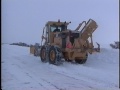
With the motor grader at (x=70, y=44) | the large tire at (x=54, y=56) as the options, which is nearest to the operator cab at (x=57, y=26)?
the motor grader at (x=70, y=44)

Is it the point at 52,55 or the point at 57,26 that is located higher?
the point at 57,26

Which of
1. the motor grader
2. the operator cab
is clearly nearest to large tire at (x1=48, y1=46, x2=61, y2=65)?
the motor grader

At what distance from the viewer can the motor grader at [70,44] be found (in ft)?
40.6

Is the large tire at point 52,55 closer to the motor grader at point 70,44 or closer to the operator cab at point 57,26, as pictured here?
the motor grader at point 70,44

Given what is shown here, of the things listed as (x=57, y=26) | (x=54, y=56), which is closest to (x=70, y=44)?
(x=54, y=56)

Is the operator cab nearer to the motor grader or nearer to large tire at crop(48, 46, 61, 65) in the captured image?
the motor grader

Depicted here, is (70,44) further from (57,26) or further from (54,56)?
(57,26)

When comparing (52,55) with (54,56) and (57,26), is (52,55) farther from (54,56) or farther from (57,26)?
(57,26)

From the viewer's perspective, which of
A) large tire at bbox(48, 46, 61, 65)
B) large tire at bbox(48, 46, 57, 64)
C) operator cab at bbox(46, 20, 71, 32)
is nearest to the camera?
large tire at bbox(48, 46, 61, 65)

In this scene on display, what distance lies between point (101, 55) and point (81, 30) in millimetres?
3838

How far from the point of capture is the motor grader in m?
12.4

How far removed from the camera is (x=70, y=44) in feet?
40.7

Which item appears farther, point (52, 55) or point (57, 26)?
point (57, 26)

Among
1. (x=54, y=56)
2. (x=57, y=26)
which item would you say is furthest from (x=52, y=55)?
(x=57, y=26)
